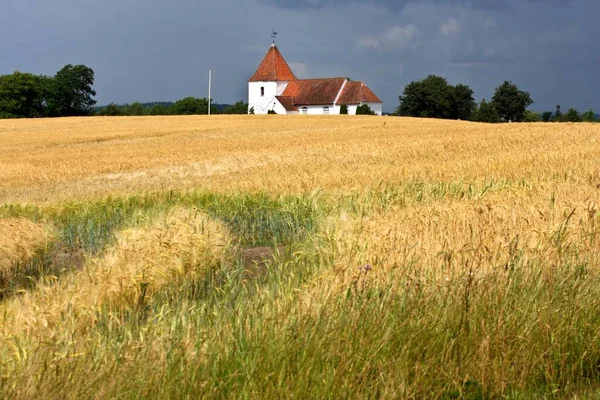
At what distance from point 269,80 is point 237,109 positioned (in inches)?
683

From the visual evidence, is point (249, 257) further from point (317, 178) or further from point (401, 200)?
point (317, 178)

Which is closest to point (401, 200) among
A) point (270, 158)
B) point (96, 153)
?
point (270, 158)

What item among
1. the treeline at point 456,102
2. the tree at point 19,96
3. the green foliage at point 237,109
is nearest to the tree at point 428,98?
the treeline at point 456,102

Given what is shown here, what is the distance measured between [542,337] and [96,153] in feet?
77.9

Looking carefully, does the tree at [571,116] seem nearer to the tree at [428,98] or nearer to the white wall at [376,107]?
the tree at [428,98]

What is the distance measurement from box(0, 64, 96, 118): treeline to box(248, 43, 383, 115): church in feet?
90.6

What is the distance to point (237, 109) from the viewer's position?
11569 cm

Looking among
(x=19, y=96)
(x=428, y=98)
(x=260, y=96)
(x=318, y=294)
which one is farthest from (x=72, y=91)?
(x=318, y=294)

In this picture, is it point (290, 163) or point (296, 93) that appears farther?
point (296, 93)

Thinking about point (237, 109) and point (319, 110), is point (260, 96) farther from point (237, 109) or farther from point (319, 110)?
point (237, 109)

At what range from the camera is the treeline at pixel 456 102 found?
11862cm

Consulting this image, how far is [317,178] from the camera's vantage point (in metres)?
15.4

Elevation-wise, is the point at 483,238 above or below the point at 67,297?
above

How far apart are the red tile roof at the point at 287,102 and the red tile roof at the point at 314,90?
504 mm
